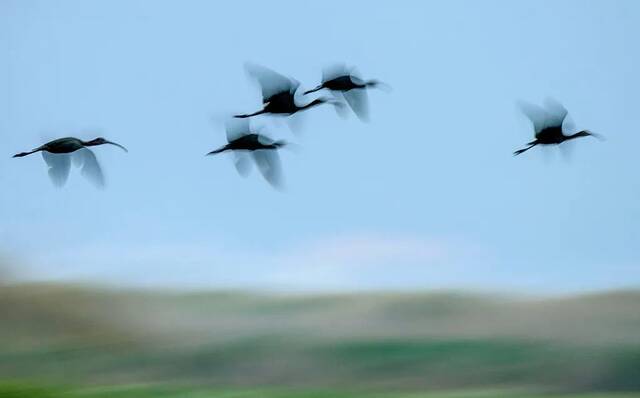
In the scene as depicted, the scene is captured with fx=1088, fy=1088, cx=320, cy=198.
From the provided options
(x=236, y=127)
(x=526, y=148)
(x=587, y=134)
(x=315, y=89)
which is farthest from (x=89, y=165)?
(x=587, y=134)

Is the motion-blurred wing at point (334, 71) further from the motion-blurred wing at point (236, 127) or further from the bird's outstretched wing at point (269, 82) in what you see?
the motion-blurred wing at point (236, 127)

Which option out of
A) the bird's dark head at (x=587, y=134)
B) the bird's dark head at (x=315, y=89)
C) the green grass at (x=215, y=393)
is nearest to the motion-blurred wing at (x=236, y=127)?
the bird's dark head at (x=315, y=89)

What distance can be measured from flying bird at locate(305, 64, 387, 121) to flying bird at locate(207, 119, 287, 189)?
0.12 meters

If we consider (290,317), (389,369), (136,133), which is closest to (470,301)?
(389,369)

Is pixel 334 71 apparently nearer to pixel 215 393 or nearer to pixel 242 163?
pixel 242 163

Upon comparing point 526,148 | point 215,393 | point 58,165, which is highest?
point 58,165

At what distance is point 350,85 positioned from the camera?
1938 mm

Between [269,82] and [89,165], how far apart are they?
0.36 m

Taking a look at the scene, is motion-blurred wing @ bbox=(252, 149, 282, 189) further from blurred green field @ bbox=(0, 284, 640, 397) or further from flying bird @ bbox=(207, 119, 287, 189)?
blurred green field @ bbox=(0, 284, 640, 397)

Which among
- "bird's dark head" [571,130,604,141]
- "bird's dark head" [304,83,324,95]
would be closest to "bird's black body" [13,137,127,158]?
"bird's dark head" [304,83,324,95]

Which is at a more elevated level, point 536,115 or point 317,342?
point 536,115

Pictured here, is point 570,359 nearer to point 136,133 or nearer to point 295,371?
point 295,371

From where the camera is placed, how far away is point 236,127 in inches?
78.2

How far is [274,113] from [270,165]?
0.10 meters
